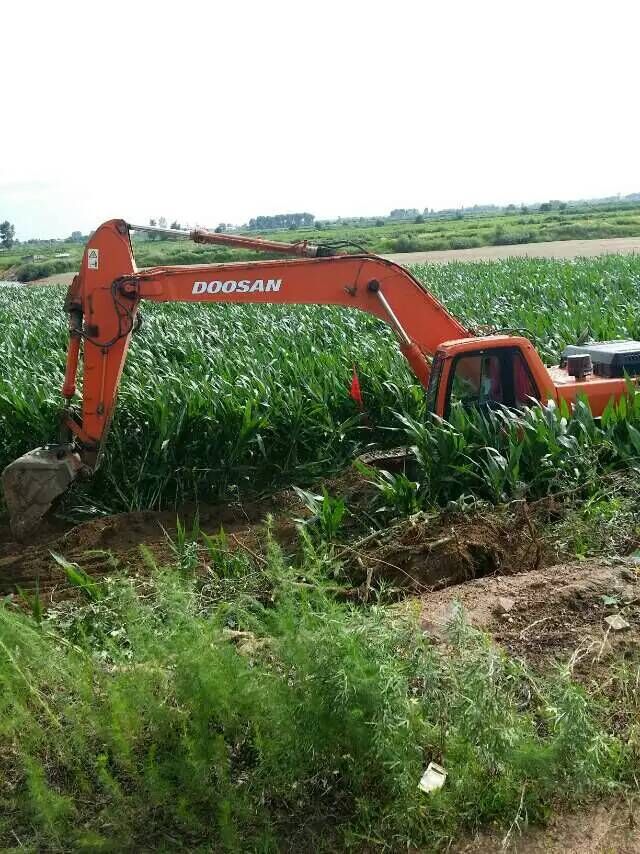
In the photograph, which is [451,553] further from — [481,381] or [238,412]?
[238,412]

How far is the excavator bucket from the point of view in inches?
295

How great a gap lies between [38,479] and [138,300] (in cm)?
178

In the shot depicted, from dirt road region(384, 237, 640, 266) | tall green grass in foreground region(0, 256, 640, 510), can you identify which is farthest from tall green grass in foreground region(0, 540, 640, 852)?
dirt road region(384, 237, 640, 266)

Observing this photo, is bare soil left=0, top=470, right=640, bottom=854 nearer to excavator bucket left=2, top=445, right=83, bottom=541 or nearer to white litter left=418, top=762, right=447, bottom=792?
white litter left=418, top=762, right=447, bottom=792

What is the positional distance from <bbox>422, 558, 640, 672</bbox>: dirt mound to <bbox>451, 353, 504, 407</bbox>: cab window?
7.60ft

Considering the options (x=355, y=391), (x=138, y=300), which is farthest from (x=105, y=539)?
(x=355, y=391)

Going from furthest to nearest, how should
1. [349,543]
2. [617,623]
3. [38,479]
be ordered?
[38,479]
[349,543]
[617,623]

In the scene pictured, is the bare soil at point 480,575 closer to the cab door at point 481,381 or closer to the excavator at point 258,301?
the excavator at point 258,301

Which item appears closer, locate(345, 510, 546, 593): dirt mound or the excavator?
locate(345, 510, 546, 593): dirt mound

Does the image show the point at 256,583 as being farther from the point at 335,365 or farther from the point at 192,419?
the point at 335,365

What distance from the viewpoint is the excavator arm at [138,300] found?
7352mm

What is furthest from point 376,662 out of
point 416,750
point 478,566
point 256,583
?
point 478,566

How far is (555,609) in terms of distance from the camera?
186 inches

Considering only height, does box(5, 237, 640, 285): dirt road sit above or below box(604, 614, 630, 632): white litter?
above
